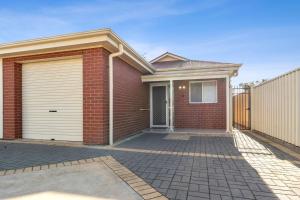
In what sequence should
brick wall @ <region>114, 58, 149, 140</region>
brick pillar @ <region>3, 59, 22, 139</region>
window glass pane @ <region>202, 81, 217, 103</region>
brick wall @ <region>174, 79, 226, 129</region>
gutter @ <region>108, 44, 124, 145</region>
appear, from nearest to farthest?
gutter @ <region>108, 44, 124, 145</region> → brick wall @ <region>114, 58, 149, 140</region> → brick pillar @ <region>3, 59, 22, 139</region> → brick wall @ <region>174, 79, 226, 129</region> → window glass pane @ <region>202, 81, 217, 103</region>

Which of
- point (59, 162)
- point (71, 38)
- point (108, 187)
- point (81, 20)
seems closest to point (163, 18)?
point (81, 20)

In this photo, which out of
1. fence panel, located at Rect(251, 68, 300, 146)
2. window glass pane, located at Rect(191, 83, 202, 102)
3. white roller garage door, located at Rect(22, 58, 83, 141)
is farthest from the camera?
window glass pane, located at Rect(191, 83, 202, 102)

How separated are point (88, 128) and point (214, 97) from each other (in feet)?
20.5

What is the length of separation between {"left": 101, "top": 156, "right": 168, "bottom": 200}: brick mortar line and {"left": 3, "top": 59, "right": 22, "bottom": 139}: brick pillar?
4.58 meters

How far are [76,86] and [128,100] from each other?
2140mm

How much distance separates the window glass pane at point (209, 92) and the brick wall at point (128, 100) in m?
2.88

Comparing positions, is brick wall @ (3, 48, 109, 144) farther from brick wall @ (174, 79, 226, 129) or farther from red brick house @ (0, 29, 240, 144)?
brick wall @ (174, 79, 226, 129)

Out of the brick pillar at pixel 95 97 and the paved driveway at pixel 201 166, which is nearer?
the paved driveway at pixel 201 166

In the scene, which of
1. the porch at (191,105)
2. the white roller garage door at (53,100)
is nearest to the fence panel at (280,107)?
the porch at (191,105)

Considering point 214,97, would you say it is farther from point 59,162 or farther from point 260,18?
point 59,162

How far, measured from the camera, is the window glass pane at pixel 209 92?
977 centimetres

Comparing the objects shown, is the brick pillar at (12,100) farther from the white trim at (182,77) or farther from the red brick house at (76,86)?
the white trim at (182,77)

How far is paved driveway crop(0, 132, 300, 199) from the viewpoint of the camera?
2822 millimetres

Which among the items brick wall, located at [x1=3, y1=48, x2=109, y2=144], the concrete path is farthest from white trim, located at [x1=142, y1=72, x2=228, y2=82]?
the concrete path
